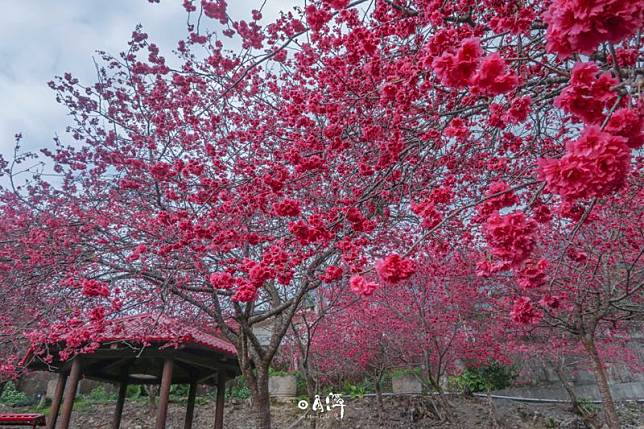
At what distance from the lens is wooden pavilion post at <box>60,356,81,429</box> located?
6.03 m

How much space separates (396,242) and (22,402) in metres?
14.5

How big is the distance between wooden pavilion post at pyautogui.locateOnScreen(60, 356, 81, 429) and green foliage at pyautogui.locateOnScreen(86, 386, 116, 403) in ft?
24.8

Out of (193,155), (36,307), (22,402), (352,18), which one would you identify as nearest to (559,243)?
(352,18)

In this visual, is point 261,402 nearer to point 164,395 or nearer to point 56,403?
point 164,395

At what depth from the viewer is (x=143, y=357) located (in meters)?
6.26

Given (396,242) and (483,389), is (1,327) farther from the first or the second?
(483,389)

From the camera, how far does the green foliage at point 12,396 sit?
493 inches

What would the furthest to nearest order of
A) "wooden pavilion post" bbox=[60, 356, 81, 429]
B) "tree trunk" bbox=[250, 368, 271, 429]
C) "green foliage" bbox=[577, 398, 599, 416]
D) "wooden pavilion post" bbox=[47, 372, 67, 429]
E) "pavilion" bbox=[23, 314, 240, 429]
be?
1. "green foliage" bbox=[577, 398, 599, 416]
2. "wooden pavilion post" bbox=[47, 372, 67, 429]
3. "wooden pavilion post" bbox=[60, 356, 81, 429]
4. "pavilion" bbox=[23, 314, 240, 429]
5. "tree trunk" bbox=[250, 368, 271, 429]

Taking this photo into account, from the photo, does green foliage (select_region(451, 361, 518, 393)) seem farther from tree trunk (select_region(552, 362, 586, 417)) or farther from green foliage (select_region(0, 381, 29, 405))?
green foliage (select_region(0, 381, 29, 405))

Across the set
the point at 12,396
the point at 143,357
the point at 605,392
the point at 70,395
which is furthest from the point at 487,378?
the point at 12,396

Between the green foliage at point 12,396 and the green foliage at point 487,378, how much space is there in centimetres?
1467

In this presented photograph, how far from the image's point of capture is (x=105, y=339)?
5.62 meters

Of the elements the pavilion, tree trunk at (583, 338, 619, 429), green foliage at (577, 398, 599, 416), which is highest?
the pavilion

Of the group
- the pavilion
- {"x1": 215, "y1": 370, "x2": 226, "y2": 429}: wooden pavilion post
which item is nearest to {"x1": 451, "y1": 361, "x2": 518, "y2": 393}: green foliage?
the pavilion
